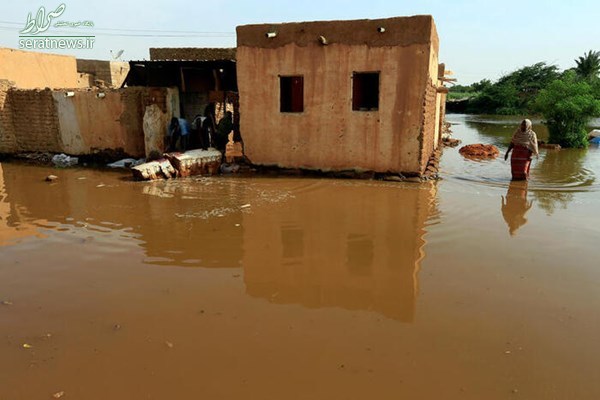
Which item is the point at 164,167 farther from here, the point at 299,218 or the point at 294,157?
the point at 299,218

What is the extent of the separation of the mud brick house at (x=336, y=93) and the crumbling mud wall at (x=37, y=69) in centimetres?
872

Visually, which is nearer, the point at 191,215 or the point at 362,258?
the point at 362,258

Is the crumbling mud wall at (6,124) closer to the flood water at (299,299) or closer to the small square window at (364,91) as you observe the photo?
the flood water at (299,299)

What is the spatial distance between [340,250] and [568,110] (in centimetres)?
1648

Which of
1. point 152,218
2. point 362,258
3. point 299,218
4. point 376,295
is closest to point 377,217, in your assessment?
point 299,218

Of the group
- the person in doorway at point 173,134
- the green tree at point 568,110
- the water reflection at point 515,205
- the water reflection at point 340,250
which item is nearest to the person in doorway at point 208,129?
the person in doorway at point 173,134

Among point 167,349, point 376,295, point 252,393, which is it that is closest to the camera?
point 252,393

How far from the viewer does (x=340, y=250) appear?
5434 mm

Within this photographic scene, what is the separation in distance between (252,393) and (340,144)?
7673 millimetres

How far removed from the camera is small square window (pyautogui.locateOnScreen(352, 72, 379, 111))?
9742 millimetres

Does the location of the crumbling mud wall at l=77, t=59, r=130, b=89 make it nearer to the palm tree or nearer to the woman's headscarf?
the woman's headscarf

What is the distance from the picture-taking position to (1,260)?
5.11 meters

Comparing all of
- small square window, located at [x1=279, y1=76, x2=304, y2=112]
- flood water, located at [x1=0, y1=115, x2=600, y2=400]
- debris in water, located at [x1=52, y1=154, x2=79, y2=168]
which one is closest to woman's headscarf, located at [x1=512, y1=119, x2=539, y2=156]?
flood water, located at [x1=0, y1=115, x2=600, y2=400]

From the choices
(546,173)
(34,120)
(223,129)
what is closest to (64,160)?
(34,120)
